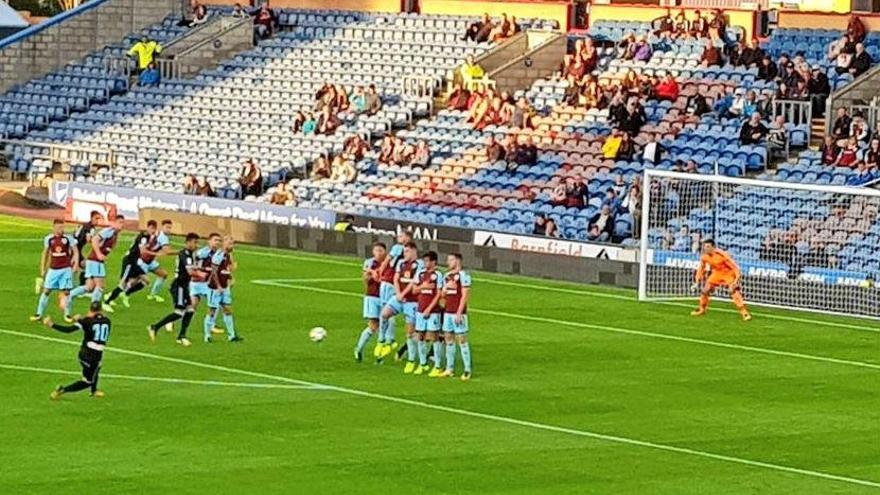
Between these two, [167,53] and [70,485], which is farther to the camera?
[167,53]

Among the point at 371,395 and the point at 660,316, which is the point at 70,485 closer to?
the point at 371,395

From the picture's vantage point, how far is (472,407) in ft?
95.9

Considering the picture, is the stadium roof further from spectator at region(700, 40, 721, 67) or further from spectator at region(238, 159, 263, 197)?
spectator at region(700, 40, 721, 67)

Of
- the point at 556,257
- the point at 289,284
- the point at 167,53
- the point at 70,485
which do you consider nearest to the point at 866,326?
the point at 556,257

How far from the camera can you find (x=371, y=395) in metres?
29.9

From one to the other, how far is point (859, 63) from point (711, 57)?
164 inches

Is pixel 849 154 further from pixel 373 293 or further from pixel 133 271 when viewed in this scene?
pixel 373 293

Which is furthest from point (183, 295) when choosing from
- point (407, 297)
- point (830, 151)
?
point (830, 151)

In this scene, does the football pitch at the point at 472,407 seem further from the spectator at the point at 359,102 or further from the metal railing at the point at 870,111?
the spectator at the point at 359,102

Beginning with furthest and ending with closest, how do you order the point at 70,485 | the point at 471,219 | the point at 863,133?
1. the point at 471,219
2. the point at 863,133
3. the point at 70,485

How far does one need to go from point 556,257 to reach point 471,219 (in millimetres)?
5330

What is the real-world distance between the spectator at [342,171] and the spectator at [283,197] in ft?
4.00

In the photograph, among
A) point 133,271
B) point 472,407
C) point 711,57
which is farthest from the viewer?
point 711,57

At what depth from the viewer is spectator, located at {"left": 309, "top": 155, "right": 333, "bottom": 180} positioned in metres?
55.2
